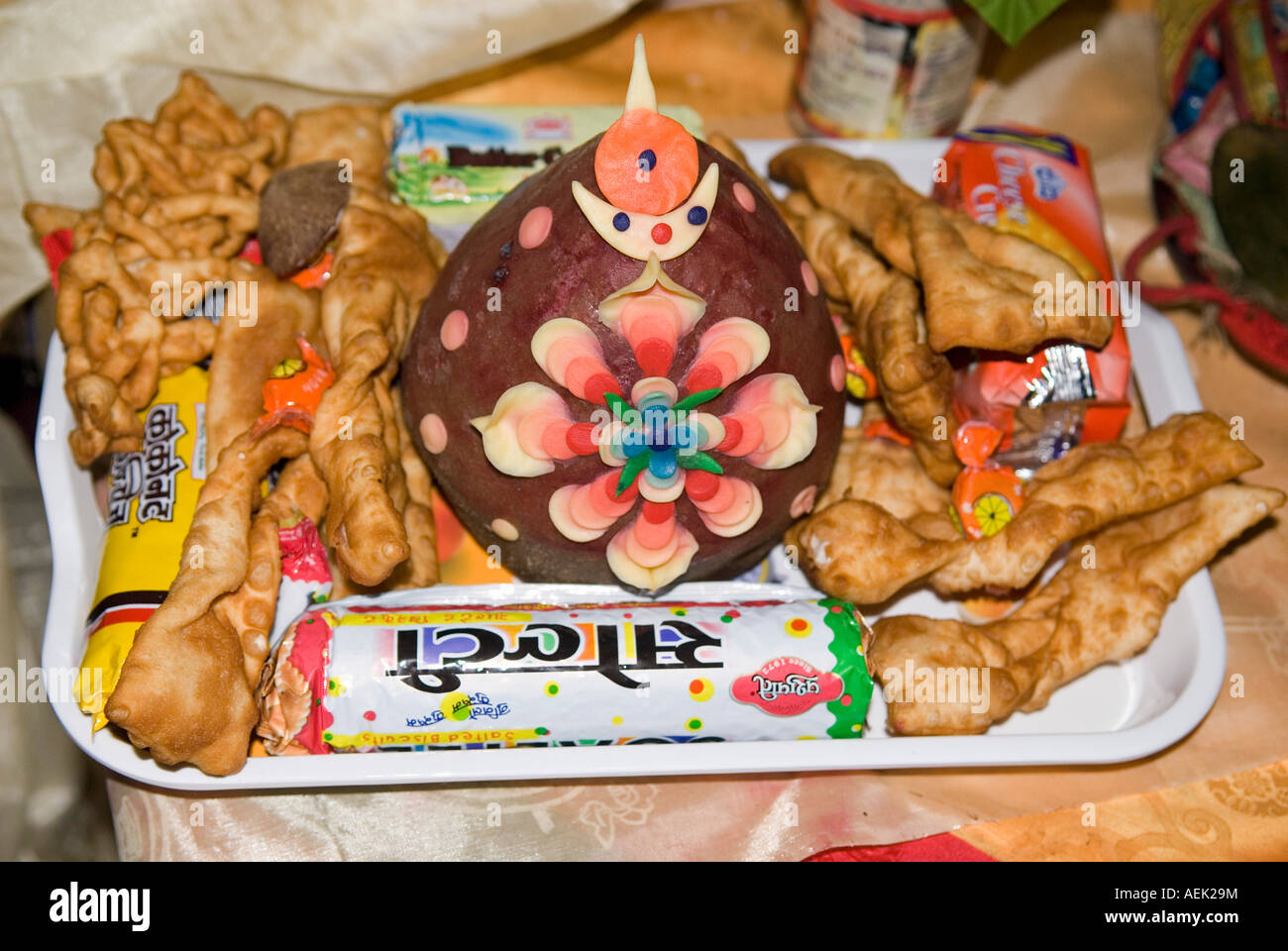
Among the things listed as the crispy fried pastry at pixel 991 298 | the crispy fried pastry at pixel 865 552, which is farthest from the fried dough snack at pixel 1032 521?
the crispy fried pastry at pixel 991 298

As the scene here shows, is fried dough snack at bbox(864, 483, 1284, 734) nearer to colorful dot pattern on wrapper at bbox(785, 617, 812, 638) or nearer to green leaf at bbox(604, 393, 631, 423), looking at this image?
colorful dot pattern on wrapper at bbox(785, 617, 812, 638)

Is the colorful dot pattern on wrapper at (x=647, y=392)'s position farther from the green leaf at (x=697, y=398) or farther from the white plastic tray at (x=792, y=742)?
the white plastic tray at (x=792, y=742)

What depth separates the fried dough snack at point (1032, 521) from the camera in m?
0.94

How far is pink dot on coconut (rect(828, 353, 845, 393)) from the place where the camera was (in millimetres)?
923

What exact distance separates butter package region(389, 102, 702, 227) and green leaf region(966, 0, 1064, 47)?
0.30 metres

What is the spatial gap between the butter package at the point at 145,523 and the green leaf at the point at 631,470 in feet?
1.11

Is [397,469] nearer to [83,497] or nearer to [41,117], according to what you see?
[83,497]

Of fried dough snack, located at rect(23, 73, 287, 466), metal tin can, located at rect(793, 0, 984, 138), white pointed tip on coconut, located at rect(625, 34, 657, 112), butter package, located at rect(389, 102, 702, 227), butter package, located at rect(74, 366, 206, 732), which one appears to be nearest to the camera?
white pointed tip on coconut, located at rect(625, 34, 657, 112)

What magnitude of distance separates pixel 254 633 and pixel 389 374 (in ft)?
0.74

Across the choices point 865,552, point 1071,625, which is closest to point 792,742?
point 865,552

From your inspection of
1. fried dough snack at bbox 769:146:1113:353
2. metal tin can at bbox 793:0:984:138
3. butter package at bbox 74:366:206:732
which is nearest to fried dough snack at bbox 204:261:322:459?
butter package at bbox 74:366:206:732

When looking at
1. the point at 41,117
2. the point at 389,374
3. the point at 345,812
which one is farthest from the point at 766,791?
the point at 41,117

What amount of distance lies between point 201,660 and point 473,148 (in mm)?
531

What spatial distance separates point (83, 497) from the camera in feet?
3.34
